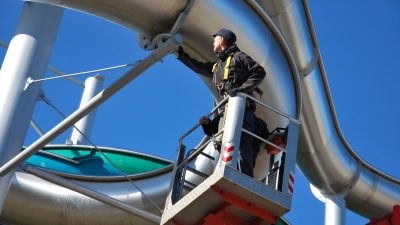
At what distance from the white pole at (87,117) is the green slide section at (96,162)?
2235 mm

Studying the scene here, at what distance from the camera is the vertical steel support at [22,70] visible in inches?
393

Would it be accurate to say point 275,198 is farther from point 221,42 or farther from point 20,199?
point 20,199

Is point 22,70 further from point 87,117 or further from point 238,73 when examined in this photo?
point 87,117

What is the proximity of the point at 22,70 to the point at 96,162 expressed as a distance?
429 centimetres

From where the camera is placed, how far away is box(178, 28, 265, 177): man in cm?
838

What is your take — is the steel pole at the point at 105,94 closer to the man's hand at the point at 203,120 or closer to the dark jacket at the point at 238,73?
the dark jacket at the point at 238,73

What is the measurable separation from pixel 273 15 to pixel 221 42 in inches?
137

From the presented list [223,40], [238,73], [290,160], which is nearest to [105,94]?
[223,40]

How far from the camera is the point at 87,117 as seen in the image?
59.6ft

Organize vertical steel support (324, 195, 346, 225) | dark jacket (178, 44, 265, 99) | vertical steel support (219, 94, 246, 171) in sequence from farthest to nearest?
vertical steel support (324, 195, 346, 225), dark jacket (178, 44, 265, 99), vertical steel support (219, 94, 246, 171)

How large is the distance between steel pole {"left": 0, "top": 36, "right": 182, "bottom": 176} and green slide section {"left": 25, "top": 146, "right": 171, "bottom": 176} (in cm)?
399

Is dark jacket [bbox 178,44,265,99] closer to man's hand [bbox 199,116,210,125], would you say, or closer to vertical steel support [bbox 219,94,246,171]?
vertical steel support [bbox 219,94,246,171]

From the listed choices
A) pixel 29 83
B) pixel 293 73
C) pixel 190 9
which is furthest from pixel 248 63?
pixel 29 83

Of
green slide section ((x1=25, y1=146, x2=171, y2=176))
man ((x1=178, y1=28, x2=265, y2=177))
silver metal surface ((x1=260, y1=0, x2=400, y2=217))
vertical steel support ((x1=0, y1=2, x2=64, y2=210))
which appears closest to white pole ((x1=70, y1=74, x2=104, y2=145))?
green slide section ((x1=25, y1=146, x2=171, y2=176))
